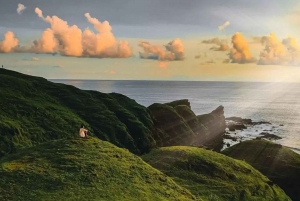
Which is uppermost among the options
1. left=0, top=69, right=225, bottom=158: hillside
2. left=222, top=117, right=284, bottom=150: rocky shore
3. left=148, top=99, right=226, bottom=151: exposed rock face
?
left=0, top=69, right=225, bottom=158: hillside

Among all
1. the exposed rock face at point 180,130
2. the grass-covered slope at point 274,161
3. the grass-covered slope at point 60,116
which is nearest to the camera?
the grass-covered slope at point 274,161

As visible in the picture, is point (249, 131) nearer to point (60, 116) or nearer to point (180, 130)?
point (180, 130)

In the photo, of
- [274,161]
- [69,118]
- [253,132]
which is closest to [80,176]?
[69,118]

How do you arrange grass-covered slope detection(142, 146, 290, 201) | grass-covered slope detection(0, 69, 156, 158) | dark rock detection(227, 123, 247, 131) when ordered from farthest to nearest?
dark rock detection(227, 123, 247, 131), grass-covered slope detection(0, 69, 156, 158), grass-covered slope detection(142, 146, 290, 201)

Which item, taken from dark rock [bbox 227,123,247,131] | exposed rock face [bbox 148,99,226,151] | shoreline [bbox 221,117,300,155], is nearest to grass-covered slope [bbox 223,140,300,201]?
exposed rock face [bbox 148,99,226,151]

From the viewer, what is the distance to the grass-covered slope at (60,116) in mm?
60281

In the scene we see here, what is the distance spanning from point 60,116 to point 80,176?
150ft

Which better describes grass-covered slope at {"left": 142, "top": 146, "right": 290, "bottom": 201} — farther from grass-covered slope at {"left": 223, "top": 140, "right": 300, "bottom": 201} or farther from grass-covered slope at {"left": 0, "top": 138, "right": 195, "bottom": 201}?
grass-covered slope at {"left": 223, "top": 140, "right": 300, "bottom": 201}

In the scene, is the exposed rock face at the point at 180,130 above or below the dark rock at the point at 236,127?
above

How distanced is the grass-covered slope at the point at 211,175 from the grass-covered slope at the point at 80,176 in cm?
758

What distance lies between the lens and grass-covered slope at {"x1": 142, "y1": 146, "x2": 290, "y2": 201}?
41.6 m

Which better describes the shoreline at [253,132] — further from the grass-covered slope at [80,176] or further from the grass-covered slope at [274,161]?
the grass-covered slope at [80,176]

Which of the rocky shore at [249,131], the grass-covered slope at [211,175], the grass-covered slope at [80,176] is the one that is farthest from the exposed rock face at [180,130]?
the grass-covered slope at [80,176]

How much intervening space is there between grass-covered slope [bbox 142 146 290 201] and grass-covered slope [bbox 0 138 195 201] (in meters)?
7.58
